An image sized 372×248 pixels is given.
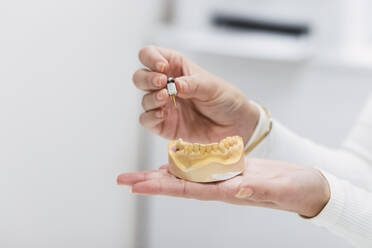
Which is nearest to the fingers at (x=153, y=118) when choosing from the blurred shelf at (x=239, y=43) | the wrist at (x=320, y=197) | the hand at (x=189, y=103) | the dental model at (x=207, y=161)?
the hand at (x=189, y=103)

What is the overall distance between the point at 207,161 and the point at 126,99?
632 mm

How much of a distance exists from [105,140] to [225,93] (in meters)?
0.44

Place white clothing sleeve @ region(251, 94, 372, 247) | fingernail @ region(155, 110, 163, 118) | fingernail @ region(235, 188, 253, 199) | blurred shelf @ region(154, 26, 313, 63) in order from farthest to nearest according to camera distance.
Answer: blurred shelf @ region(154, 26, 313, 63)
white clothing sleeve @ region(251, 94, 372, 247)
fingernail @ region(155, 110, 163, 118)
fingernail @ region(235, 188, 253, 199)

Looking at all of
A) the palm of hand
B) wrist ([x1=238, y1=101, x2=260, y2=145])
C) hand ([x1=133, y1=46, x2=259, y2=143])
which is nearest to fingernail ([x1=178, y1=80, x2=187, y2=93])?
hand ([x1=133, y1=46, x2=259, y2=143])

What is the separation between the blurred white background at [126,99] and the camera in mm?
777

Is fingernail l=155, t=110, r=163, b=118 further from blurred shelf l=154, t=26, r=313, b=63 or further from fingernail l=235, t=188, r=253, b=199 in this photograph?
blurred shelf l=154, t=26, r=313, b=63

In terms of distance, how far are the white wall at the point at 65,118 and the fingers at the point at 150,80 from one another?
6.5 inches

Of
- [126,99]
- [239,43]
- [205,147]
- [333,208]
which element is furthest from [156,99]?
[239,43]

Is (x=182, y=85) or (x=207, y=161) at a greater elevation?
(x=182, y=85)

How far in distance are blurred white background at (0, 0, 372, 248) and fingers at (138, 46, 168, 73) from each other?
0.18 meters

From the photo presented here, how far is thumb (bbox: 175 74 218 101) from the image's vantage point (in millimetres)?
815

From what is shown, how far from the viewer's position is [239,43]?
154 cm

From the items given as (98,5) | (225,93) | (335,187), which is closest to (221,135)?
(225,93)

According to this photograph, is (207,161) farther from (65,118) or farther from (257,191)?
(65,118)
